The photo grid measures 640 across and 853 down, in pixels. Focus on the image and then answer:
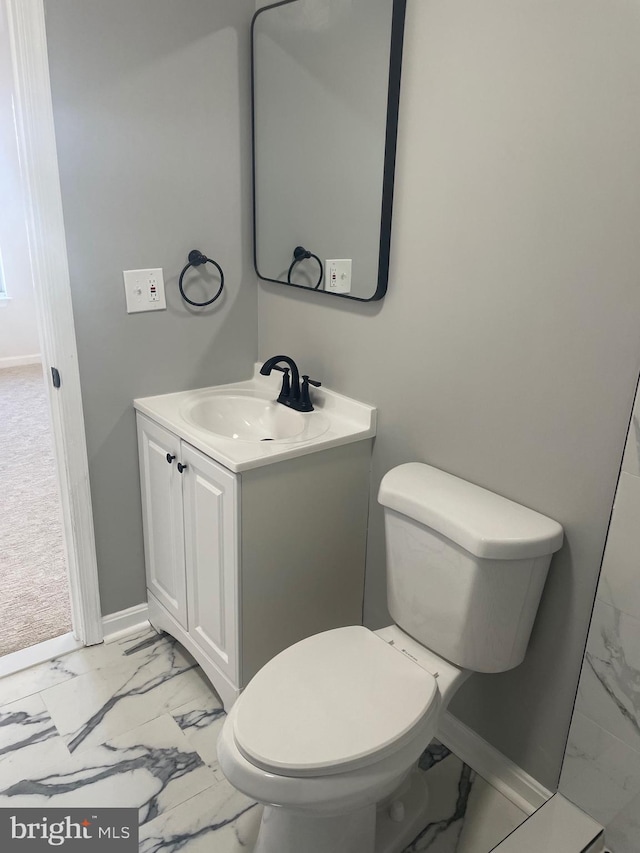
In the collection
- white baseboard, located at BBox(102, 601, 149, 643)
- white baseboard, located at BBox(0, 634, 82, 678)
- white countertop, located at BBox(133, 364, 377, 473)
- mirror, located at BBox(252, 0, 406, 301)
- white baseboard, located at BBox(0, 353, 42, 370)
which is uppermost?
mirror, located at BBox(252, 0, 406, 301)

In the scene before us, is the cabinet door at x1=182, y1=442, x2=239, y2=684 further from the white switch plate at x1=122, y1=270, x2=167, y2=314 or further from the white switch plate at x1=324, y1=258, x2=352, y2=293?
the white switch plate at x1=324, y1=258, x2=352, y2=293

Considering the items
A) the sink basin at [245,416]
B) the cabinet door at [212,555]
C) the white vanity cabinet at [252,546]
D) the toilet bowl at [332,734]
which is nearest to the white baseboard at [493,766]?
the toilet bowl at [332,734]

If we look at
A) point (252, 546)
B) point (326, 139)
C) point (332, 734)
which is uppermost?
point (326, 139)

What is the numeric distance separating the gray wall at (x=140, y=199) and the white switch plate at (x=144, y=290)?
0.02 metres

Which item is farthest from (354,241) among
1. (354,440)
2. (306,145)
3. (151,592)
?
(151,592)

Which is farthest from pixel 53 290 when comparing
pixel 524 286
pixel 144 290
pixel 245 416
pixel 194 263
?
pixel 524 286

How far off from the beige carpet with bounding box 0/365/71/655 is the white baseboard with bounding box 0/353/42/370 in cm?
105

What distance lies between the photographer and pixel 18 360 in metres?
5.27

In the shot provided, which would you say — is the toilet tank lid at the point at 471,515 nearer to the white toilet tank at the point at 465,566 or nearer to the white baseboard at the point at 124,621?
the white toilet tank at the point at 465,566

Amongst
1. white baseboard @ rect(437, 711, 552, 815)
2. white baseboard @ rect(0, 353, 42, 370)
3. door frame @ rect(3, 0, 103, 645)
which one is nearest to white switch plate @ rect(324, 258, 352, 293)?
door frame @ rect(3, 0, 103, 645)

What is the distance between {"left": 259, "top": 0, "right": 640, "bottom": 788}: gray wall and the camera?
1.25 metres

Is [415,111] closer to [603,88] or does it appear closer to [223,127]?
[603,88]

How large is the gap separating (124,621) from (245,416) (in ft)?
2.69

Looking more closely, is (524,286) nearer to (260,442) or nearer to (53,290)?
(260,442)
